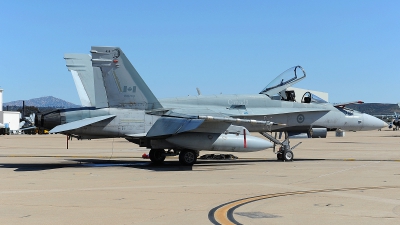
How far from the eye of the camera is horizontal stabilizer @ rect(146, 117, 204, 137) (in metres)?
17.4

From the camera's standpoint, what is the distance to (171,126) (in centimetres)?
1788

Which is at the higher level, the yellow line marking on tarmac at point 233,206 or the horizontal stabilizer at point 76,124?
the horizontal stabilizer at point 76,124

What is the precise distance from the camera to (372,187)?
40.2ft

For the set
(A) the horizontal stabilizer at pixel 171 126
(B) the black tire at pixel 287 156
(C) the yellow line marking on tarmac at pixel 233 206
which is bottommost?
(C) the yellow line marking on tarmac at pixel 233 206

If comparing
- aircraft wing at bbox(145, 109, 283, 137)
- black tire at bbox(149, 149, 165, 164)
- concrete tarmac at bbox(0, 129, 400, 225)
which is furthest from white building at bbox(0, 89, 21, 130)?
concrete tarmac at bbox(0, 129, 400, 225)

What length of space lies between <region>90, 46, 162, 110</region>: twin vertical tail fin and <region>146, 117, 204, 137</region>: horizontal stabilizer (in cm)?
91

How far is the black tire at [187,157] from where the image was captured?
61.9 ft

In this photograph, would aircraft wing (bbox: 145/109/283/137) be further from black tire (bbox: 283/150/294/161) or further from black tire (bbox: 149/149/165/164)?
black tire (bbox: 283/150/294/161)

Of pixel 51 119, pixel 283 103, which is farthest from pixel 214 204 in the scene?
pixel 283 103

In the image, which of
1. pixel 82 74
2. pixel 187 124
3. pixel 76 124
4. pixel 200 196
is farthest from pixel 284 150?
pixel 200 196

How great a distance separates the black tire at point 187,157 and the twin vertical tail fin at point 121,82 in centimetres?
200

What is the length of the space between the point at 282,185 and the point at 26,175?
7.79m

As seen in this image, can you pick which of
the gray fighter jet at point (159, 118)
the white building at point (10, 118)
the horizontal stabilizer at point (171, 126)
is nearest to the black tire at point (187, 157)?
the gray fighter jet at point (159, 118)

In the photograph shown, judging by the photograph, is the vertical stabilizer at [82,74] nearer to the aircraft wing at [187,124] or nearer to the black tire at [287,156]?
the aircraft wing at [187,124]
